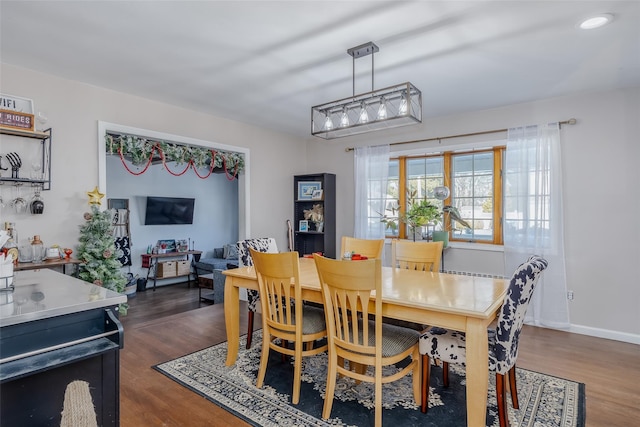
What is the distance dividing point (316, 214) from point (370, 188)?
0.94 metres

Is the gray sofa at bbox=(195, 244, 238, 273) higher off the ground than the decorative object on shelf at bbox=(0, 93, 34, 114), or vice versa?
the decorative object on shelf at bbox=(0, 93, 34, 114)

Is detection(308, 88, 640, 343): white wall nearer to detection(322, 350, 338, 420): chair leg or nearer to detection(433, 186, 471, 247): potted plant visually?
detection(433, 186, 471, 247): potted plant

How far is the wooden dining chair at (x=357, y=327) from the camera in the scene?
1.93 m

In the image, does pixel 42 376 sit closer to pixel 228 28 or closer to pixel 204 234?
pixel 228 28

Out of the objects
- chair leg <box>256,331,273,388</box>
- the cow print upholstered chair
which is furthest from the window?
chair leg <box>256,331,273,388</box>

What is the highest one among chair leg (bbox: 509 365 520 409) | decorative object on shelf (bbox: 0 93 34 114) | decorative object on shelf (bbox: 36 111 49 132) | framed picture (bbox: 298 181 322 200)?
decorative object on shelf (bbox: 0 93 34 114)

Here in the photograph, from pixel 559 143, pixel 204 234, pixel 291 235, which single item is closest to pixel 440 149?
pixel 559 143

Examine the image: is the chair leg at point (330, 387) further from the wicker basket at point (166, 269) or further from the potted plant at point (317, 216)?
the wicker basket at point (166, 269)

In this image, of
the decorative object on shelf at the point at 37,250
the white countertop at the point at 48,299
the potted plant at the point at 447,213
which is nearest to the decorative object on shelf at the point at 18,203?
the decorative object on shelf at the point at 37,250

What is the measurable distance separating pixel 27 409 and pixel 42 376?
0.12 m

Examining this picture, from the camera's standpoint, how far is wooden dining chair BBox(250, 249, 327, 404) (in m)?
2.27

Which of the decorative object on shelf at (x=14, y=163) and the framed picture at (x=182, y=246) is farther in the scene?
the framed picture at (x=182, y=246)

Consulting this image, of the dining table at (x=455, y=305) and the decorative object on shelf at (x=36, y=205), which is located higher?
the decorative object on shelf at (x=36, y=205)

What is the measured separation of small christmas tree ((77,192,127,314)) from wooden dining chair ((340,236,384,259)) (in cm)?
215
